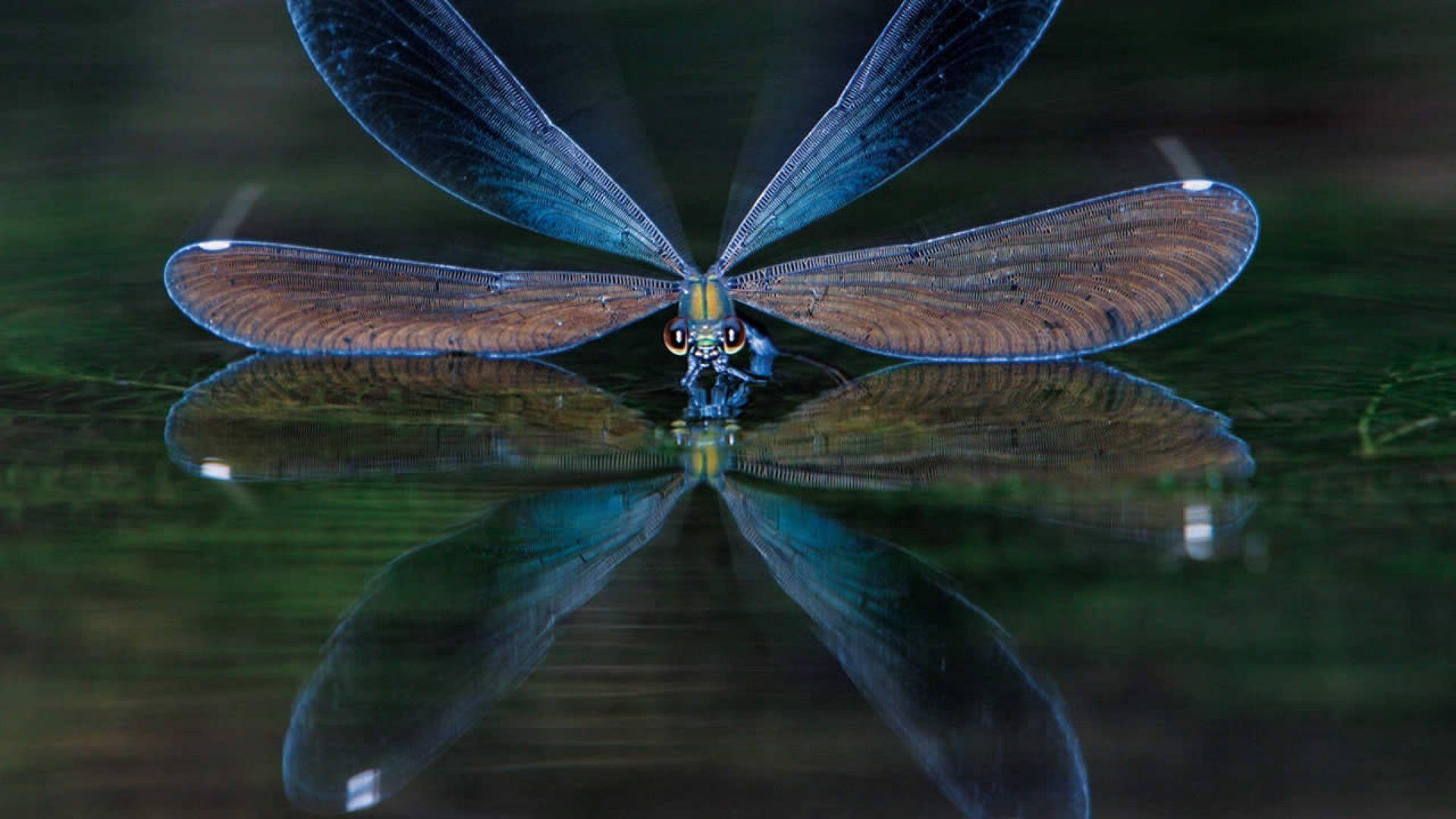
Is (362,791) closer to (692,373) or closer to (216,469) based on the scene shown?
(216,469)

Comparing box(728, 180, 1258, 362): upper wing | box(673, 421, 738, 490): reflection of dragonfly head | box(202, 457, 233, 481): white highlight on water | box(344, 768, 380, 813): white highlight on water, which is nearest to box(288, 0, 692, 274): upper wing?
box(728, 180, 1258, 362): upper wing

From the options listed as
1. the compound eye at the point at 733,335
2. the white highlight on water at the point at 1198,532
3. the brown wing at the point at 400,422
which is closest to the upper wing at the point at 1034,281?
the compound eye at the point at 733,335

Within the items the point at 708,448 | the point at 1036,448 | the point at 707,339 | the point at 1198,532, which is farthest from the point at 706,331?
the point at 1198,532

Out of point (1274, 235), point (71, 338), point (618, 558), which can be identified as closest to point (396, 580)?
point (618, 558)

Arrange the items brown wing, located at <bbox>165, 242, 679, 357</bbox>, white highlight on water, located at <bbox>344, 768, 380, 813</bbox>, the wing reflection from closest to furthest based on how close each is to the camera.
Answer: white highlight on water, located at <bbox>344, 768, 380, 813</bbox> → the wing reflection → brown wing, located at <bbox>165, 242, 679, 357</bbox>

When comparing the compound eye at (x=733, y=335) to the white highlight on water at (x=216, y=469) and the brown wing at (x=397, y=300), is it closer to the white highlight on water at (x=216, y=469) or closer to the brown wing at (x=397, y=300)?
the brown wing at (x=397, y=300)

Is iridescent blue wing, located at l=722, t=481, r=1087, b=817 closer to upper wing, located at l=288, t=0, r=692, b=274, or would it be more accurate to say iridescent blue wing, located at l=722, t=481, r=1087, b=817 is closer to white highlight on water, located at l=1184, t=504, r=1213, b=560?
white highlight on water, located at l=1184, t=504, r=1213, b=560

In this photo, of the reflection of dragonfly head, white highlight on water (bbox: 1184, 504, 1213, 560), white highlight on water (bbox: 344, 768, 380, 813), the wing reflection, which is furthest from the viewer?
the reflection of dragonfly head

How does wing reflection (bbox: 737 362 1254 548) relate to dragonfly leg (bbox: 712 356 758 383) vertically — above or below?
below
